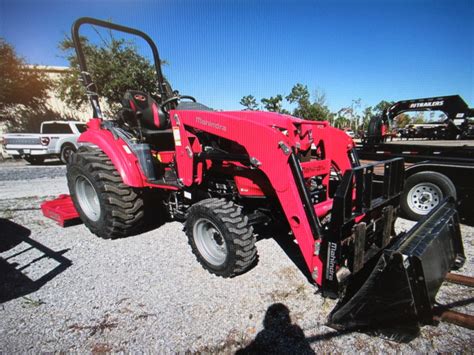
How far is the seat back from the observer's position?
3.63 m

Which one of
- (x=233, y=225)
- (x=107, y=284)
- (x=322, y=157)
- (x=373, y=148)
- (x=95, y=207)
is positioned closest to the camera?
(x=233, y=225)

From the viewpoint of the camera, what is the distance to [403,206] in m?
4.32

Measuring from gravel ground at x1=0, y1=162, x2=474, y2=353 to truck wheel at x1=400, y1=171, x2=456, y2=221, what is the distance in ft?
2.53

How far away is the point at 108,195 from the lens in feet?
11.0

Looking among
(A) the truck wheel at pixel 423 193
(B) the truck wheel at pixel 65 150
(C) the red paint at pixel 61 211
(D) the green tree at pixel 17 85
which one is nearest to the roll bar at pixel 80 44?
(C) the red paint at pixel 61 211

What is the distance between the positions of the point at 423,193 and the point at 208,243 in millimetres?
3649

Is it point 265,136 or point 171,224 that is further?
point 171,224

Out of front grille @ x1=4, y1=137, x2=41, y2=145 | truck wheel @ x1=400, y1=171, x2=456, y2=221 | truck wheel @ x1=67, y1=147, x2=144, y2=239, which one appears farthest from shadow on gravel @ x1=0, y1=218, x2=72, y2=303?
front grille @ x1=4, y1=137, x2=41, y2=145

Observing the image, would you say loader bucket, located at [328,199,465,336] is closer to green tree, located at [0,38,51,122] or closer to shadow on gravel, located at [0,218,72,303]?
shadow on gravel, located at [0,218,72,303]

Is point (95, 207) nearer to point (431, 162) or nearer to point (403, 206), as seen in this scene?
point (403, 206)

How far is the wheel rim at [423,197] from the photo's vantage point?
4.07 metres

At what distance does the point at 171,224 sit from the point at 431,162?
4404 millimetres

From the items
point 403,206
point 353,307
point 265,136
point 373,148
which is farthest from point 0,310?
point 373,148

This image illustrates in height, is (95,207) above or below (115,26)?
below
